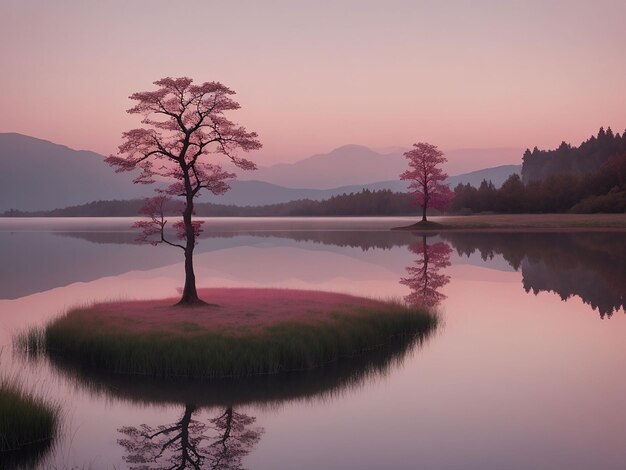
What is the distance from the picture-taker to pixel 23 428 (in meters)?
16.3

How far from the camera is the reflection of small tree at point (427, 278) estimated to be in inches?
1695

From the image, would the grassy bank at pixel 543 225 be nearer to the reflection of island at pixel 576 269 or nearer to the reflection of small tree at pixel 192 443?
the reflection of island at pixel 576 269

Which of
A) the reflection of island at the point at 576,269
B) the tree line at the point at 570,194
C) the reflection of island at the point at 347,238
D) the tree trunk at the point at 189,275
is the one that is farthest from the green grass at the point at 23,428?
the tree line at the point at 570,194

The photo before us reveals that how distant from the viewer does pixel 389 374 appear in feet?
79.5

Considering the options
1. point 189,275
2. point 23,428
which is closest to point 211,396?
point 23,428

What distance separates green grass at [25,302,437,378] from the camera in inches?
917

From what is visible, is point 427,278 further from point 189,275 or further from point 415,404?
point 415,404

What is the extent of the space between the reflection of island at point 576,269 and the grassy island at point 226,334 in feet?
52.0

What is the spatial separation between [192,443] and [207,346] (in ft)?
24.1

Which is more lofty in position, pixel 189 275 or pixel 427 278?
pixel 189 275

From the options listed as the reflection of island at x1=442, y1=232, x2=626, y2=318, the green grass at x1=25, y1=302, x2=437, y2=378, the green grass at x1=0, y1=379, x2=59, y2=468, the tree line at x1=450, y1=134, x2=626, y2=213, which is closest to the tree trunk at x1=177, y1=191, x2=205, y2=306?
the green grass at x1=25, y1=302, x2=437, y2=378

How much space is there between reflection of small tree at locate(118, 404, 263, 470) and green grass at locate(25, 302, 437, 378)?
4084 mm

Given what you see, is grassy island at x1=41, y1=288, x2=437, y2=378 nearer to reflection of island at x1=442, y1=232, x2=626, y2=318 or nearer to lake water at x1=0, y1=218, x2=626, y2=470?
lake water at x1=0, y1=218, x2=626, y2=470

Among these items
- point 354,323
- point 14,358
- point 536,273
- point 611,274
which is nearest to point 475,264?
point 536,273
